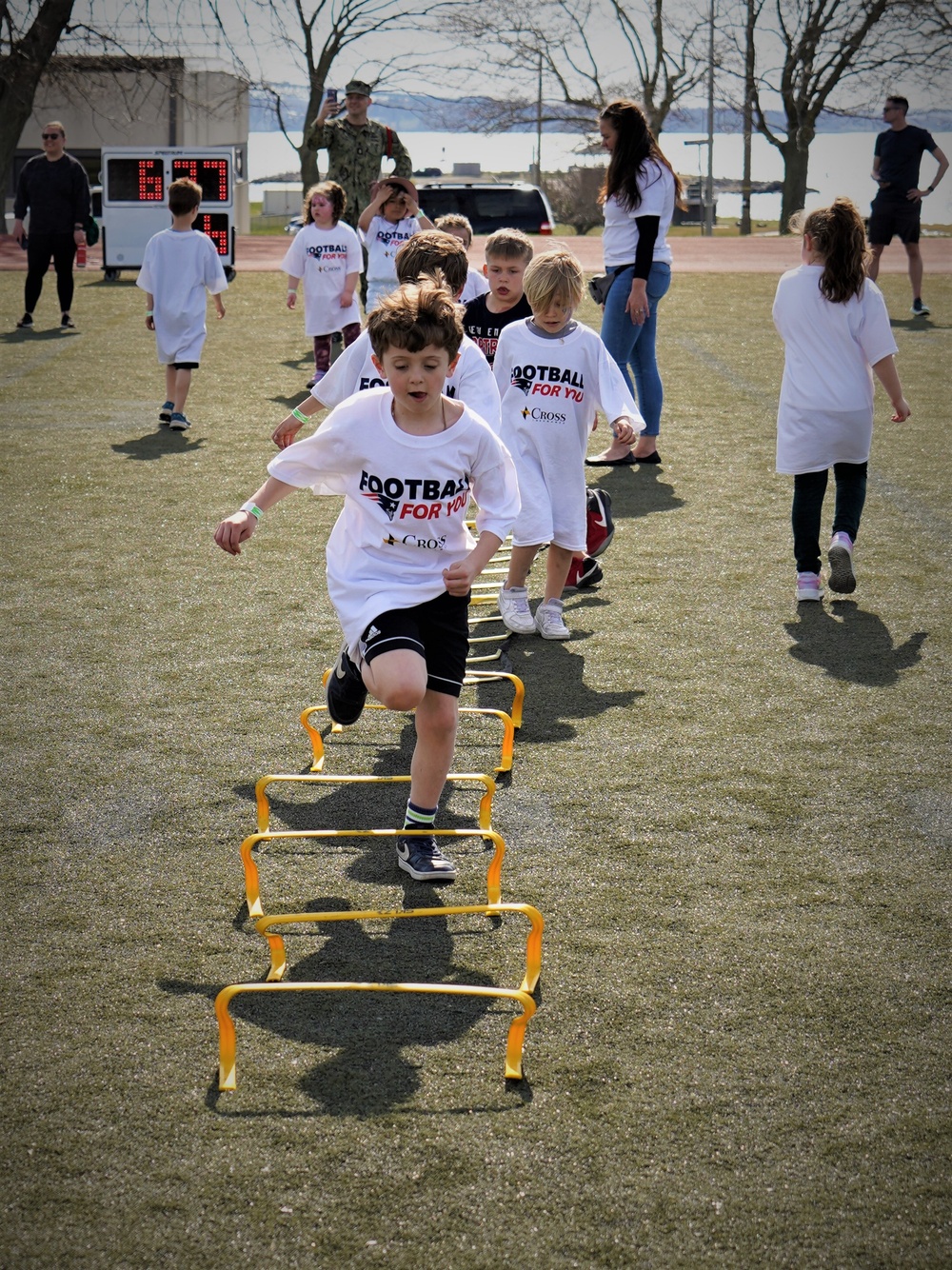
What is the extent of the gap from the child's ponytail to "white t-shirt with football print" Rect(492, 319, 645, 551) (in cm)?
114

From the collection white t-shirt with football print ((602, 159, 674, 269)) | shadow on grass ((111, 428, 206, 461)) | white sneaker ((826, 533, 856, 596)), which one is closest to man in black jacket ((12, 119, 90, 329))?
shadow on grass ((111, 428, 206, 461))

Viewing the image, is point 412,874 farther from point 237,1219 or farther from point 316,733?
point 237,1219

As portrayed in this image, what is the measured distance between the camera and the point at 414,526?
385 cm

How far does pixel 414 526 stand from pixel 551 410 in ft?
7.53

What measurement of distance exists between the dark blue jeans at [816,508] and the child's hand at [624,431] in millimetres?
1287

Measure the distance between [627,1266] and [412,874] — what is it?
1591 millimetres

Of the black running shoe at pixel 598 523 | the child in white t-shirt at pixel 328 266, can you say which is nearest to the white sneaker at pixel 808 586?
the black running shoe at pixel 598 523

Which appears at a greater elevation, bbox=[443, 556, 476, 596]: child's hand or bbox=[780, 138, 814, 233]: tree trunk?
bbox=[780, 138, 814, 233]: tree trunk

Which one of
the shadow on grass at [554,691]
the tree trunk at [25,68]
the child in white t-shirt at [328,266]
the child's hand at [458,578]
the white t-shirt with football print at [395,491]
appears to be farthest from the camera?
the tree trunk at [25,68]

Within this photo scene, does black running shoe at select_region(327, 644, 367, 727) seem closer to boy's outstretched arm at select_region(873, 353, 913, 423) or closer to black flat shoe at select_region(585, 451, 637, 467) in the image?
boy's outstretched arm at select_region(873, 353, 913, 423)

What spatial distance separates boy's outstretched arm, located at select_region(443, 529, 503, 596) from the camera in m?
3.69

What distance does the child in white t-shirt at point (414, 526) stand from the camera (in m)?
3.74

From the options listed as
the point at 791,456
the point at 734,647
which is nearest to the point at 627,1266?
the point at 734,647

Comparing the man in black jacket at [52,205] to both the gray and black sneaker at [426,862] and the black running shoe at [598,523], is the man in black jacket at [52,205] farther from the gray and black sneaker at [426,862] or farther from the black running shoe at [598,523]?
the gray and black sneaker at [426,862]
